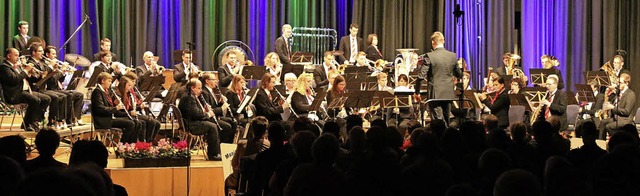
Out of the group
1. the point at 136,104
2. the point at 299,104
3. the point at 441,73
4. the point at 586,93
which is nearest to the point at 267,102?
the point at 299,104

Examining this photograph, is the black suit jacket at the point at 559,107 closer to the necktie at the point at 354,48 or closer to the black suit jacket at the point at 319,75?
the black suit jacket at the point at 319,75

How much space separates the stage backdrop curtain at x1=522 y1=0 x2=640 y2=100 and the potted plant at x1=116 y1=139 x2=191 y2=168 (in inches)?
403

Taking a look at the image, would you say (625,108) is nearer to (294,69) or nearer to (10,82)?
(294,69)

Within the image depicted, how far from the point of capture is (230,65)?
13.8 metres

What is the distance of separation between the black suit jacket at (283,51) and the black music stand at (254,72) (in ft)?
10.4

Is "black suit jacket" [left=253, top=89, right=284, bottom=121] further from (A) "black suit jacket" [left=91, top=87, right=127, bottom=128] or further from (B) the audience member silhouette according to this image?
(B) the audience member silhouette

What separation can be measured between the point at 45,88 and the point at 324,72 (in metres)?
4.97

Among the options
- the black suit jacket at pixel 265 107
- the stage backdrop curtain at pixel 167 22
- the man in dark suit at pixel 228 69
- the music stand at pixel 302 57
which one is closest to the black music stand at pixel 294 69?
the man in dark suit at pixel 228 69

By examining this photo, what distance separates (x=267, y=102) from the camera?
1214 cm

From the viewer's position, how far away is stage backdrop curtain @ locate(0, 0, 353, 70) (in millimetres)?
15609

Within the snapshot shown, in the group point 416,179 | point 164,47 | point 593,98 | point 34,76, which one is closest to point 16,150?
point 416,179

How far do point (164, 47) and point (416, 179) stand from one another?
40.4 ft

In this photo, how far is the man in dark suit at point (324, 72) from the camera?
590 inches

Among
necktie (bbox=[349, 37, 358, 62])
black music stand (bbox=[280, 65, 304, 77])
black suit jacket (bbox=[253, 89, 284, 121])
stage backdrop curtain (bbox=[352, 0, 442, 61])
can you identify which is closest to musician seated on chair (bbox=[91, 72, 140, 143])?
black suit jacket (bbox=[253, 89, 284, 121])
